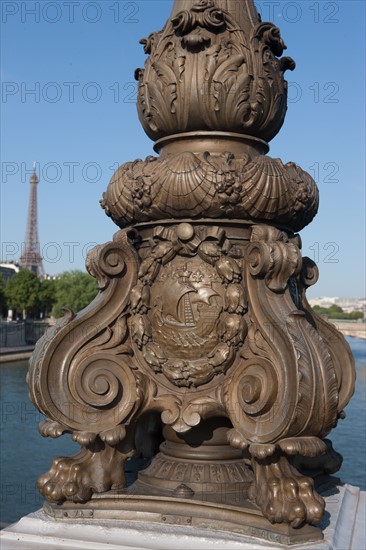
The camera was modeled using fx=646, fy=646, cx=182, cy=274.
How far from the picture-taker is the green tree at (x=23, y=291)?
49.2 metres

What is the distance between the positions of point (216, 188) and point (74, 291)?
48.8 meters

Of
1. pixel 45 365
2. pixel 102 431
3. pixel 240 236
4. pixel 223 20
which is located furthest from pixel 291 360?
pixel 223 20

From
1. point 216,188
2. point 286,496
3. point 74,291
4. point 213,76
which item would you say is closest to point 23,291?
point 74,291

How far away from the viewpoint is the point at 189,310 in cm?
373

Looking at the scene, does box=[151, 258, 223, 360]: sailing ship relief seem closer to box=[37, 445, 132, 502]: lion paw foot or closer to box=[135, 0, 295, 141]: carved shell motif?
box=[37, 445, 132, 502]: lion paw foot

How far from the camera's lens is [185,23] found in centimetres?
389

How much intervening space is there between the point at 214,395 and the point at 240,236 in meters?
0.95

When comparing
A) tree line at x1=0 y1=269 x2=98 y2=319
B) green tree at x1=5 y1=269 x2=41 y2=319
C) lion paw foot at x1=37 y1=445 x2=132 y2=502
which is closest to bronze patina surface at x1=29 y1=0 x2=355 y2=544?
lion paw foot at x1=37 y1=445 x2=132 y2=502

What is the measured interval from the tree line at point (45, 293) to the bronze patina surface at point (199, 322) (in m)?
43.8

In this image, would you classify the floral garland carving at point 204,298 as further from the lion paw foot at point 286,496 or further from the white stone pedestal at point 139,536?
the white stone pedestal at point 139,536

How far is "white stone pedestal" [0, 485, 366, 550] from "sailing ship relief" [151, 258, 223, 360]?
0.97 meters

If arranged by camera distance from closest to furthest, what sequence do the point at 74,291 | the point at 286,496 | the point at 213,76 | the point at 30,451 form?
the point at 286,496 → the point at 213,76 → the point at 30,451 → the point at 74,291

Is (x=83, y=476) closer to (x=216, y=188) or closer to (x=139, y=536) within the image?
(x=139, y=536)

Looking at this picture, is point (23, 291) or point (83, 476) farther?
point (23, 291)
